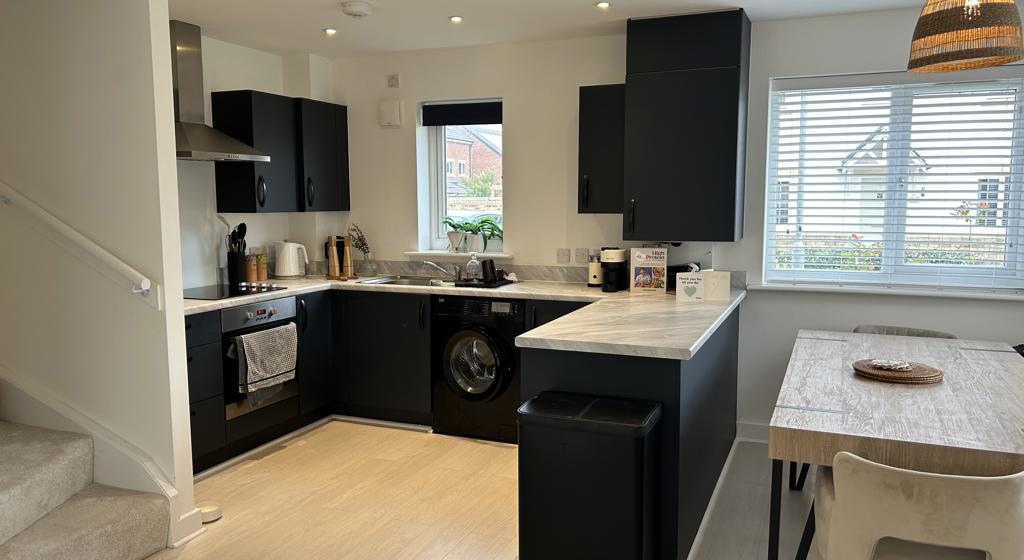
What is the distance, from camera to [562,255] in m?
4.80

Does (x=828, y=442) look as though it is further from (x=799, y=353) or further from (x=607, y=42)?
(x=607, y=42)

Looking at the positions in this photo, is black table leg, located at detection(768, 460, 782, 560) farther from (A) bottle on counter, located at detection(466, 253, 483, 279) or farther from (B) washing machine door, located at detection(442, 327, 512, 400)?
(A) bottle on counter, located at detection(466, 253, 483, 279)

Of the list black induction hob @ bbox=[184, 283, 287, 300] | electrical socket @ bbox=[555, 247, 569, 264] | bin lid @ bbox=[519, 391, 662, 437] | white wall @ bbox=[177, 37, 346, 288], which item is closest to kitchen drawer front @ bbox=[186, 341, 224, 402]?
black induction hob @ bbox=[184, 283, 287, 300]

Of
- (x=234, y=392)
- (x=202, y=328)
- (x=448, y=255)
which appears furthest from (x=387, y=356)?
(x=202, y=328)

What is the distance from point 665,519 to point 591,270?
200cm

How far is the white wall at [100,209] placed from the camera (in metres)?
3.08

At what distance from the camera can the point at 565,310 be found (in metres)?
4.20

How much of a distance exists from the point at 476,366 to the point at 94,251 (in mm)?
2119

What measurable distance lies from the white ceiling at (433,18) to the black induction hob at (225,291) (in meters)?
1.49

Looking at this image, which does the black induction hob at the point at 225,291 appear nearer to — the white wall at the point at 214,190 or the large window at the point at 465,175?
the white wall at the point at 214,190

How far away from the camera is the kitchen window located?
16.7 feet

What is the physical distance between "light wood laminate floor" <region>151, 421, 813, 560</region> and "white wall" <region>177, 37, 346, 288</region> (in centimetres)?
126

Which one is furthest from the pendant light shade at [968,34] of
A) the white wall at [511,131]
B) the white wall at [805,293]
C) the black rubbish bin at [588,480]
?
the white wall at [511,131]

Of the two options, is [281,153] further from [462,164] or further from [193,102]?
[462,164]
